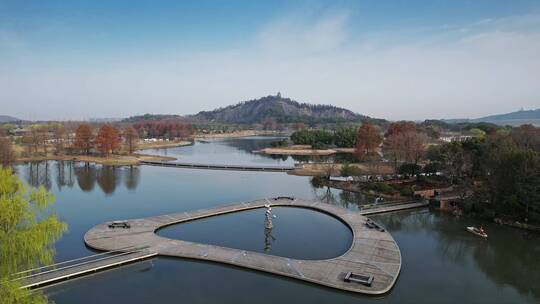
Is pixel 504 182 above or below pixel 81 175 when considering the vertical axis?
above

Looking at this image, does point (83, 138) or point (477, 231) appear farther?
point (83, 138)

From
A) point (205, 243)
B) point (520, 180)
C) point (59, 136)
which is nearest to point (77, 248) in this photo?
point (205, 243)

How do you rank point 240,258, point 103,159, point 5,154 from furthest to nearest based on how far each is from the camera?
point 103,159
point 5,154
point 240,258

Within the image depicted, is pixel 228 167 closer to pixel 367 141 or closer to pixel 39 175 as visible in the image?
pixel 367 141

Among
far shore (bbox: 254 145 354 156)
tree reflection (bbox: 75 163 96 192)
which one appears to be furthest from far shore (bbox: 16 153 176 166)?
far shore (bbox: 254 145 354 156)

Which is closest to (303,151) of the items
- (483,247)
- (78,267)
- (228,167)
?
(228,167)

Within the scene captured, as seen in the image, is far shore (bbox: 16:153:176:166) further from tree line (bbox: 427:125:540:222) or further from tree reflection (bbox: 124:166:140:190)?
Answer: tree line (bbox: 427:125:540:222)

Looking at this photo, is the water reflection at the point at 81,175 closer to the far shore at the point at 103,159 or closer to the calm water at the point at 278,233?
the far shore at the point at 103,159
